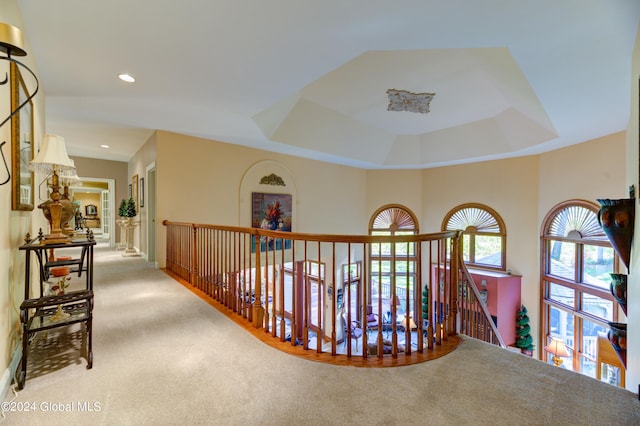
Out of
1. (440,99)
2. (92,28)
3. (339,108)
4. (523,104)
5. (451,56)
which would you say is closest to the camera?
(92,28)

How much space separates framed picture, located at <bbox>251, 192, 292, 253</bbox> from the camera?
6102mm

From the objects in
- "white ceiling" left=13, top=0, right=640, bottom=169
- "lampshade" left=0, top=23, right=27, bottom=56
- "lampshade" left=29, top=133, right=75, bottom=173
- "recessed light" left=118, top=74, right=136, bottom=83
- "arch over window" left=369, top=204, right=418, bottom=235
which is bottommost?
"arch over window" left=369, top=204, right=418, bottom=235

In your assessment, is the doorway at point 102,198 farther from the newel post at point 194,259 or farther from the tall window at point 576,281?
the tall window at point 576,281

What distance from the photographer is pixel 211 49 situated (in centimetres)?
242

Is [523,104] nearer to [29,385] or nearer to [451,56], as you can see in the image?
[451,56]

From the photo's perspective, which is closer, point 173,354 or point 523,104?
point 173,354

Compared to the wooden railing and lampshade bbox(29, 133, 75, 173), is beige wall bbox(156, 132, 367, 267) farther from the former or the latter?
lampshade bbox(29, 133, 75, 173)

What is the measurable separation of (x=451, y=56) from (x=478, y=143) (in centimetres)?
335

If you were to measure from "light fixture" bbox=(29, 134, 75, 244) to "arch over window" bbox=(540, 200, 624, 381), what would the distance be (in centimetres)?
778

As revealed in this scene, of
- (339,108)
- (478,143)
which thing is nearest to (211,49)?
(339,108)

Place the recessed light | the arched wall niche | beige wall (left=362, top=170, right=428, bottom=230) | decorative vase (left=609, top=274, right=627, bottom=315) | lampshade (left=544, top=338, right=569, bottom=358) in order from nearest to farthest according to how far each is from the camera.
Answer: decorative vase (left=609, top=274, right=627, bottom=315), the recessed light, lampshade (left=544, top=338, right=569, bottom=358), the arched wall niche, beige wall (left=362, top=170, right=428, bottom=230)

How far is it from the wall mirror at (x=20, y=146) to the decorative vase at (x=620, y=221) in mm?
3878

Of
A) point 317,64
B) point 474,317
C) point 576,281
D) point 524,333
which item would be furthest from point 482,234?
point 317,64

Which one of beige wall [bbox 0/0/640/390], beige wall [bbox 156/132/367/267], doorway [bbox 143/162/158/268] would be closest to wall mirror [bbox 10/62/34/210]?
beige wall [bbox 0/0/640/390]
